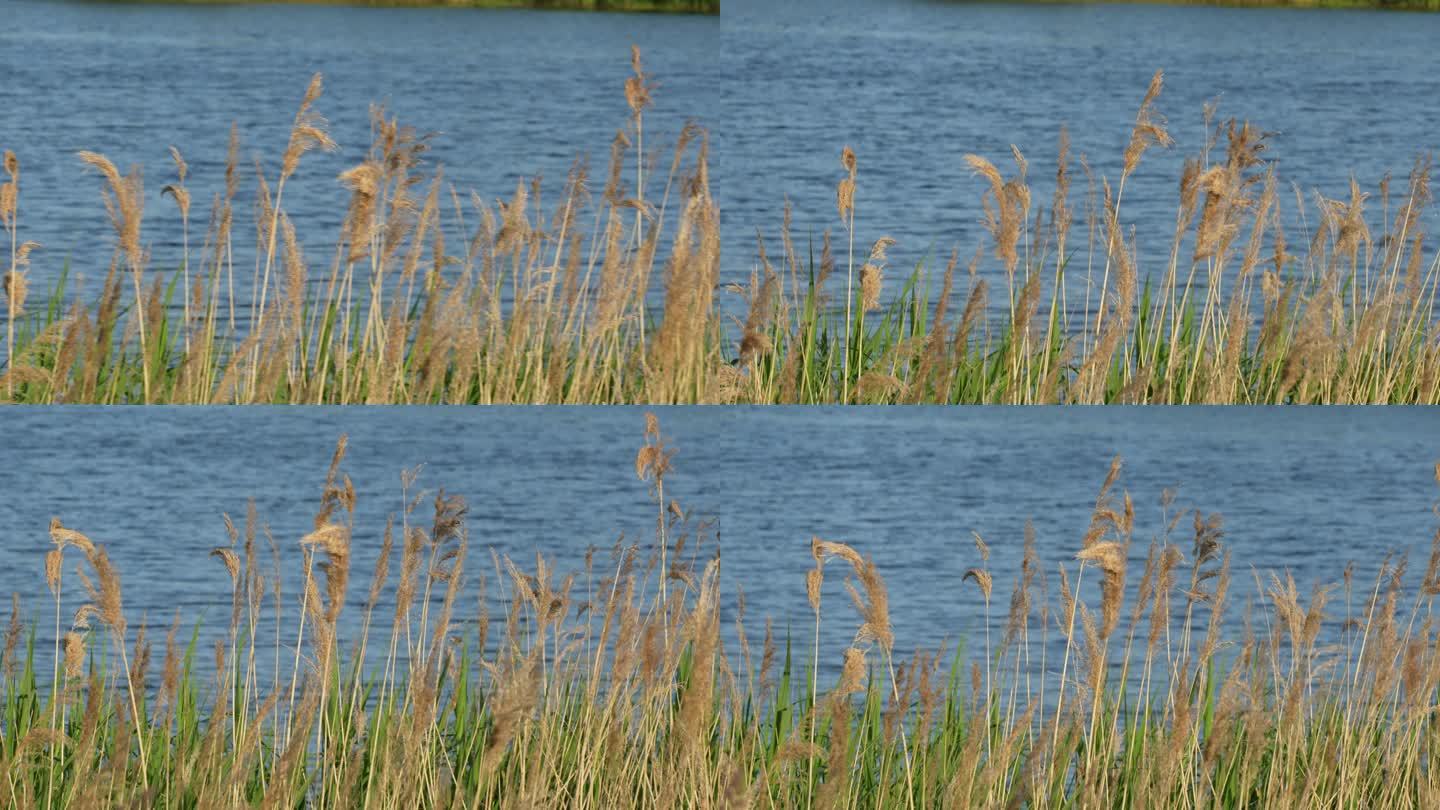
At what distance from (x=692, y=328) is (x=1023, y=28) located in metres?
10.0

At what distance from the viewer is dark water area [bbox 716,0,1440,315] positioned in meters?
9.79

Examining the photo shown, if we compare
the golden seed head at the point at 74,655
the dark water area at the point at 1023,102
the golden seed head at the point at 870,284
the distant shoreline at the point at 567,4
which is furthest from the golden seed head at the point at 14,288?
the distant shoreline at the point at 567,4

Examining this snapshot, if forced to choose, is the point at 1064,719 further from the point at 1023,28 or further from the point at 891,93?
the point at 1023,28

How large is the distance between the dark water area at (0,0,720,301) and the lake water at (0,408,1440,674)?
51.8 inches

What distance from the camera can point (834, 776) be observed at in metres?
4.12

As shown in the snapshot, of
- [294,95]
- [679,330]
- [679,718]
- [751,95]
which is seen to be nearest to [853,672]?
[679,718]

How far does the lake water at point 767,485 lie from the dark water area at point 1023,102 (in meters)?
1.36

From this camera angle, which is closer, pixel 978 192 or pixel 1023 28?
pixel 978 192

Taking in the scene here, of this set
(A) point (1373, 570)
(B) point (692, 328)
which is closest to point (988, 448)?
(A) point (1373, 570)

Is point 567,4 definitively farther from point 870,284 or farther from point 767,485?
point 870,284

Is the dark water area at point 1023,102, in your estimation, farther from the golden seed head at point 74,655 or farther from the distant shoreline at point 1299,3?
the golden seed head at point 74,655

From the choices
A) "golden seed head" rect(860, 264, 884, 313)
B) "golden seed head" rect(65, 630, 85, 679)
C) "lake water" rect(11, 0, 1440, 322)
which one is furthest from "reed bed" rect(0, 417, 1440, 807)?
"lake water" rect(11, 0, 1440, 322)

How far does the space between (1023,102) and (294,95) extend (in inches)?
202

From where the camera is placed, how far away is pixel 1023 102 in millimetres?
13195
